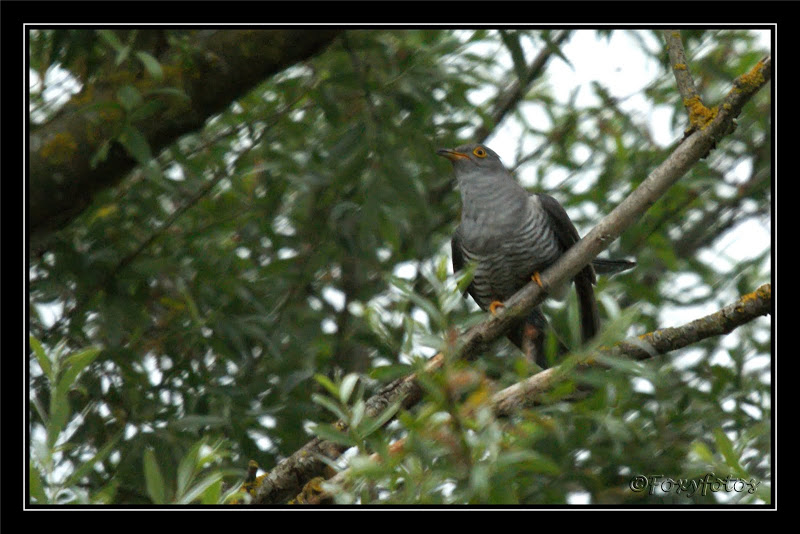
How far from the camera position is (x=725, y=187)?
16.6 feet

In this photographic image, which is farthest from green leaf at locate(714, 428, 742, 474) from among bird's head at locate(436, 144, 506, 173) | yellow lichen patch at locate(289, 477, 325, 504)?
bird's head at locate(436, 144, 506, 173)

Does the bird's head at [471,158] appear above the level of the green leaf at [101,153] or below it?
below

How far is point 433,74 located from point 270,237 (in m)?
1.07

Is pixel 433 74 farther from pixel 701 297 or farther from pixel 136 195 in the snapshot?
pixel 701 297

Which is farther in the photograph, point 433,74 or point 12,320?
point 433,74

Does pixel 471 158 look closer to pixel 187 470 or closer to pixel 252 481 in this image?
pixel 252 481

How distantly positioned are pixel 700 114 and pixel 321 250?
206 centimetres

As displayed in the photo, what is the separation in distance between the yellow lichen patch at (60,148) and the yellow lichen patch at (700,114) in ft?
7.92

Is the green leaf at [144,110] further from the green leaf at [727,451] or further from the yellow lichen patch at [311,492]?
the green leaf at [727,451]

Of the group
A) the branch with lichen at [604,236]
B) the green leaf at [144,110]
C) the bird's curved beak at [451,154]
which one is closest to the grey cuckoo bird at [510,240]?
the bird's curved beak at [451,154]

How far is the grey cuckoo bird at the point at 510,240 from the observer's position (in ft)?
11.9
